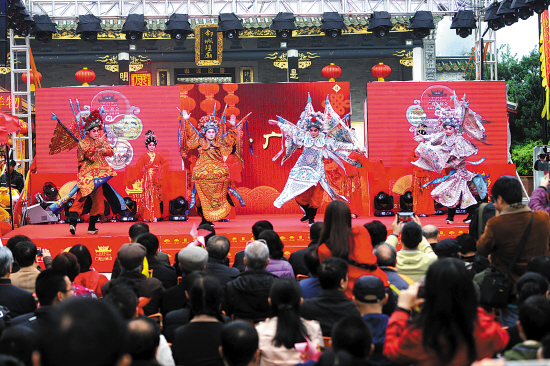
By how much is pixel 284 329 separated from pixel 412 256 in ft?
4.18

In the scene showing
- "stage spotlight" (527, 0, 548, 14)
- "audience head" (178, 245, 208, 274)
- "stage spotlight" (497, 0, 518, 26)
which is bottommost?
"audience head" (178, 245, 208, 274)

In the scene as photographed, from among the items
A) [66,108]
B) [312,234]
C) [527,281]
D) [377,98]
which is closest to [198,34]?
[66,108]

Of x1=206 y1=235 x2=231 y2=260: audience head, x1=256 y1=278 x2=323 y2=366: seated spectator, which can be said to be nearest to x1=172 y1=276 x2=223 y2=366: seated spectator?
x1=256 y1=278 x2=323 y2=366: seated spectator

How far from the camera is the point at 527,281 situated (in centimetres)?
243

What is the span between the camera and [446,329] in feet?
5.77

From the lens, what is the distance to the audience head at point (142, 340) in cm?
188

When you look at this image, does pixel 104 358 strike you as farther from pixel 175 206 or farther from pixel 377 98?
pixel 377 98

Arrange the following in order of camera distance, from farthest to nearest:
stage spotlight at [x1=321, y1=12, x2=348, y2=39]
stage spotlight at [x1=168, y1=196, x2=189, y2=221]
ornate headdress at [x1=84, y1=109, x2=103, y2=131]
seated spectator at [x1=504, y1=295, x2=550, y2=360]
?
stage spotlight at [x1=321, y1=12, x2=348, y2=39] → stage spotlight at [x1=168, y1=196, x2=189, y2=221] → ornate headdress at [x1=84, y1=109, x2=103, y2=131] → seated spectator at [x1=504, y1=295, x2=550, y2=360]

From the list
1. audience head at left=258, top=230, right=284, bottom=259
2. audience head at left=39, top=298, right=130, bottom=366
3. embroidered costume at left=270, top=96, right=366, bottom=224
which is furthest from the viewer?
embroidered costume at left=270, top=96, right=366, bottom=224

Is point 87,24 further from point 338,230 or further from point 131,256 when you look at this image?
point 338,230

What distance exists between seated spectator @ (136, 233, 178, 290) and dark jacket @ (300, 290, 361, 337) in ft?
3.76

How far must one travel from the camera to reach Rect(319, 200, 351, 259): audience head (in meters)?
2.99

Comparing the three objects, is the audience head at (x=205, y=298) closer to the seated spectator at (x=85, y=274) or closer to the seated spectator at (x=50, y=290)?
the seated spectator at (x=50, y=290)

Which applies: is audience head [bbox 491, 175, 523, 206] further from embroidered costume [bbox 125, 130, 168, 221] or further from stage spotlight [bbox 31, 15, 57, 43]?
stage spotlight [bbox 31, 15, 57, 43]
